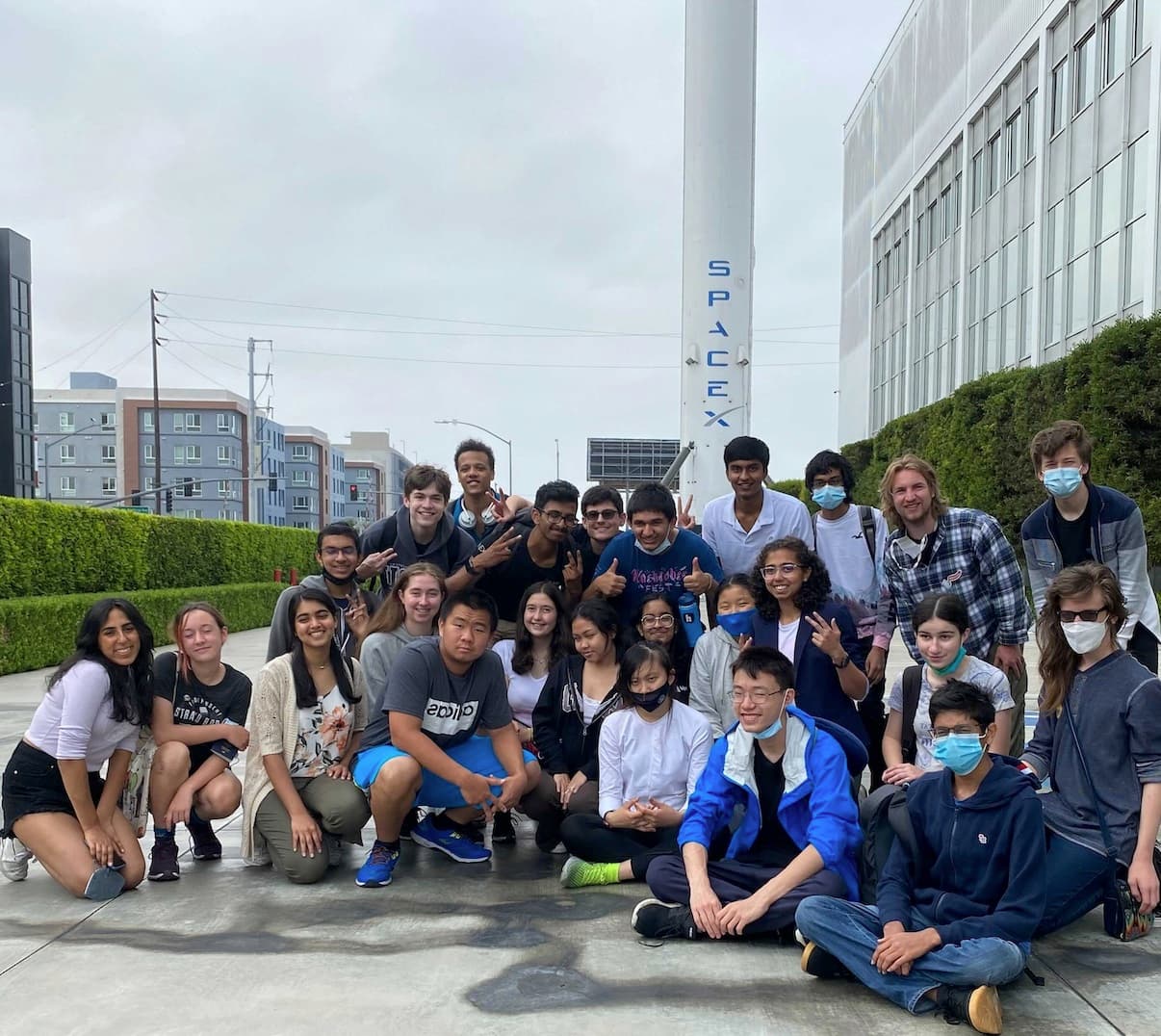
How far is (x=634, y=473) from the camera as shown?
31.3 metres

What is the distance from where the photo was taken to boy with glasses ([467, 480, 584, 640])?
5688 millimetres

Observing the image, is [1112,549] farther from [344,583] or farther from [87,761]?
[87,761]

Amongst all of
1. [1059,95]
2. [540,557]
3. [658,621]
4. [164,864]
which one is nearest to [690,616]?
[658,621]

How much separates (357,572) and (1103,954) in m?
3.89

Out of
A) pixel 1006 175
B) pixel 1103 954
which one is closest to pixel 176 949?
pixel 1103 954

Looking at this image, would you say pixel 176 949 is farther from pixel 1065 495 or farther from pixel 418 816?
pixel 1065 495

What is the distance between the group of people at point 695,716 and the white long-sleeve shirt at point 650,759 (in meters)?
0.01

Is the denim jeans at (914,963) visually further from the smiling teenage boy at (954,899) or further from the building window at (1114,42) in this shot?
the building window at (1114,42)

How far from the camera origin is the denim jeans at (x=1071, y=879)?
3.87 m

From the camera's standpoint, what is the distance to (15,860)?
4742mm

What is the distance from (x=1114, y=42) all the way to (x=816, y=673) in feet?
66.2

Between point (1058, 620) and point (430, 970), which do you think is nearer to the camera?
point (430, 970)

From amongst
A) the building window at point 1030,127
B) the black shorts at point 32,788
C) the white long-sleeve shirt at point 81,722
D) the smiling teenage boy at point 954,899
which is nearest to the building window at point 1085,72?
the building window at point 1030,127

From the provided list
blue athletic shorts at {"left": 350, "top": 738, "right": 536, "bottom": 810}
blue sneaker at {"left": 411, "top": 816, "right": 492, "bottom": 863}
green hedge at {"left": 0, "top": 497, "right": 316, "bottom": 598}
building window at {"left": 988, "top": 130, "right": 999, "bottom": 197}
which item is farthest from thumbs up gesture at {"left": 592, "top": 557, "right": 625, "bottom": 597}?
building window at {"left": 988, "top": 130, "right": 999, "bottom": 197}
